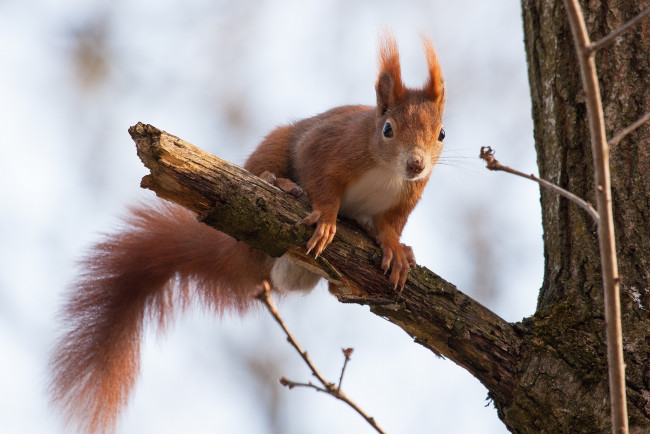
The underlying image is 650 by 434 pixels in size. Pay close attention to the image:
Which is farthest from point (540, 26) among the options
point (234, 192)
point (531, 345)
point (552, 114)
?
point (234, 192)

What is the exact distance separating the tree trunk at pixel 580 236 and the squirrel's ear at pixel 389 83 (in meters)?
0.54

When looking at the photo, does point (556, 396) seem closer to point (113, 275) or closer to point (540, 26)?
point (540, 26)

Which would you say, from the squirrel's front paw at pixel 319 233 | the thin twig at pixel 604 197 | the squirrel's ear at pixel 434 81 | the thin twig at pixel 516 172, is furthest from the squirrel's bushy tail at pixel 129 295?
the thin twig at pixel 604 197

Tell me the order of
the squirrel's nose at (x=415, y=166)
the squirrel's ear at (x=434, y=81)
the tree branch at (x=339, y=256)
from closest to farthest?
the tree branch at (x=339, y=256)
the squirrel's nose at (x=415, y=166)
the squirrel's ear at (x=434, y=81)

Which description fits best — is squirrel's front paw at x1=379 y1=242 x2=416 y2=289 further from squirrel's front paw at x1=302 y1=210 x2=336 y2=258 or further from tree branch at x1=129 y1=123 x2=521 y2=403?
squirrel's front paw at x1=302 y1=210 x2=336 y2=258

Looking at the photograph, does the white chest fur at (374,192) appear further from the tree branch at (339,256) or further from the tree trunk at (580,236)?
the tree trunk at (580,236)

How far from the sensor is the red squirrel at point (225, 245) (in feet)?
8.91

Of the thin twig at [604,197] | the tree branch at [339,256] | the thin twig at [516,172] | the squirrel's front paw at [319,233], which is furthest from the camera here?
the squirrel's front paw at [319,233]

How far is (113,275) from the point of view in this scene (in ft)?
9.52

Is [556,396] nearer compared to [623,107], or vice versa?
[556,396]

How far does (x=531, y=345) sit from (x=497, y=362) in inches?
4.8

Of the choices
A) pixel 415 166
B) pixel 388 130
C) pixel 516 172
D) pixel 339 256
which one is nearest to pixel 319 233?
pixel 339 256

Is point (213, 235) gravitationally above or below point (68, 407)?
above

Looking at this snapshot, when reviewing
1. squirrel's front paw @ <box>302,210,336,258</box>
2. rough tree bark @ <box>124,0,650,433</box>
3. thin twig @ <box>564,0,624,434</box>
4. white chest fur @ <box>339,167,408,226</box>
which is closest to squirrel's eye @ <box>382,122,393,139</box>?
white chest fur @ <box>339,167,408,226</box>
